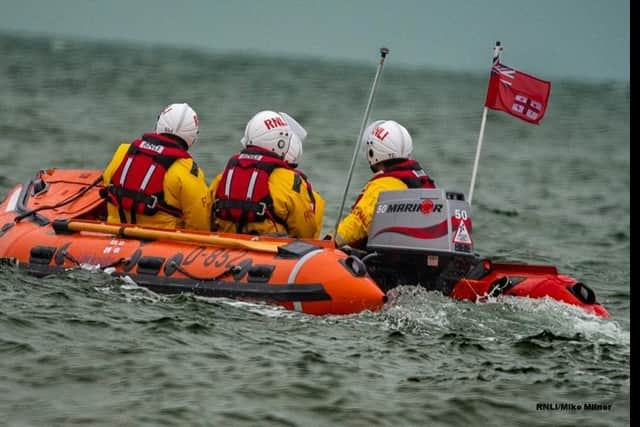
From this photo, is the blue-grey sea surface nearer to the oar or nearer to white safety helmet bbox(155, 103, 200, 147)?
the oar

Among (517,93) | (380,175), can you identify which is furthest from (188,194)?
(517,93)

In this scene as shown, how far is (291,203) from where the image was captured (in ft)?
34.2

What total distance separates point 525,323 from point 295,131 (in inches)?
116

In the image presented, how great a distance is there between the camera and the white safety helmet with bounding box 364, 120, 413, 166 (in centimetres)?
1066

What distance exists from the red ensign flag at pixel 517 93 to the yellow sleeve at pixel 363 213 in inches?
66.1

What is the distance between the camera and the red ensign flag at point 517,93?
11586 mm

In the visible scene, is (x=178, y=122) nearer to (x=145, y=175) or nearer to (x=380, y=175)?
(x=145, y=175)

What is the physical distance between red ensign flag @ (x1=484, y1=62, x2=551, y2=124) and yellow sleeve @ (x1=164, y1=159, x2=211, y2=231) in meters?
2.88

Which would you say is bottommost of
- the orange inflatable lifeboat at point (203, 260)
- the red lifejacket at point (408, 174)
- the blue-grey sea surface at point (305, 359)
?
the blue-grey sea surface at point (305, 359)

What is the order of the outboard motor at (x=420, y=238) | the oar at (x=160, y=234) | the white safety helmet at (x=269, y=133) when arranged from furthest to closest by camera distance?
the white safety helmet at (x=269, y=133), the oar at (x=160, y=234), the outboard motor at (x=420, y=238)

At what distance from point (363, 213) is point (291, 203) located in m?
0.61

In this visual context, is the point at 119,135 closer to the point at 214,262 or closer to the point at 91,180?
the point at 91,180

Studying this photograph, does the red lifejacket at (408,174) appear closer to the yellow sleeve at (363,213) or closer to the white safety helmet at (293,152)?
the yellow sleeve at (363,213)

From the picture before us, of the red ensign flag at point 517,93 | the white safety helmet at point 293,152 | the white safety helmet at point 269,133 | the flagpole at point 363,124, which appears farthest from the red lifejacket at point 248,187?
the red ensign flag at point 517,93
